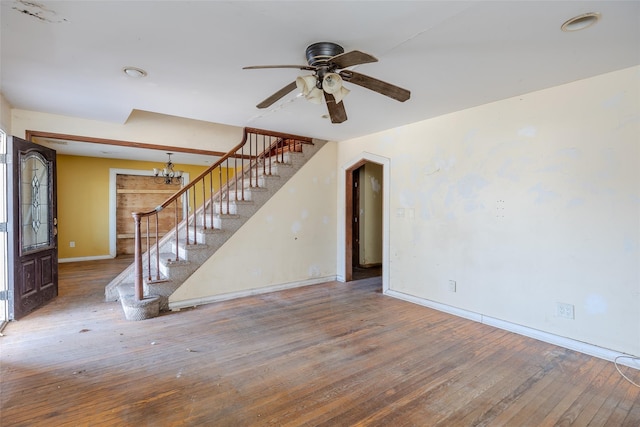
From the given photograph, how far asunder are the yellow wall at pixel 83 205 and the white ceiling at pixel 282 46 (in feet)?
14.0

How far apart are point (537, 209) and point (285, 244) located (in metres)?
3.47

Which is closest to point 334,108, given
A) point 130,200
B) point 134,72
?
point 134,72

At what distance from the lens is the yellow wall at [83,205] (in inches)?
281

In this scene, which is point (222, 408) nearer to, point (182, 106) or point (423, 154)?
point (182, 106)

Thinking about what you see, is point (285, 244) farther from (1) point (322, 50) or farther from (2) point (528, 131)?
(2) point (528, 131)

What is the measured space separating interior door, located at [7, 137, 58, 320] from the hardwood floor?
1.50 ft

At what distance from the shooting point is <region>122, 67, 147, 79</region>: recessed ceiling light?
2688 millimetres

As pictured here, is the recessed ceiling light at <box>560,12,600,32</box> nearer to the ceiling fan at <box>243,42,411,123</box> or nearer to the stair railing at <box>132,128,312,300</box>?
the ceiling fan at <box>243,42,411,123</box>

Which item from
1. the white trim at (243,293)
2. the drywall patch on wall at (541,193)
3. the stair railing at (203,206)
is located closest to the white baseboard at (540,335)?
the drywall patch on wall at (541,193)

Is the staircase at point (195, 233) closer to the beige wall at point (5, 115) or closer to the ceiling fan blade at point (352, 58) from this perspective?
the beige wall at point (5, 115)

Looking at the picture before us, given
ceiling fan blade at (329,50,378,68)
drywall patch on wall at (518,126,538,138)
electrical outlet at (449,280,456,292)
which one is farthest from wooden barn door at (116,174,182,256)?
drywall patch on wall at (518,126,538,138)

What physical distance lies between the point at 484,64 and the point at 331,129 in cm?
246

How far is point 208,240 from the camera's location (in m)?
4.39

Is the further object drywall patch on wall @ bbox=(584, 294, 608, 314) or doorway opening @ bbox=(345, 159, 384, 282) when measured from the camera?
doorway opening @ bbox=(345, 159, 384, 282)
